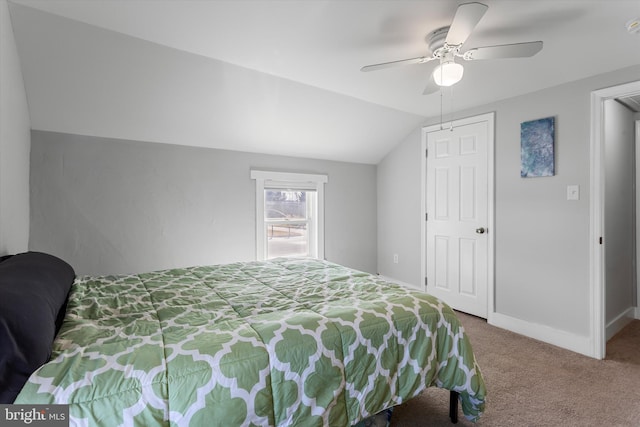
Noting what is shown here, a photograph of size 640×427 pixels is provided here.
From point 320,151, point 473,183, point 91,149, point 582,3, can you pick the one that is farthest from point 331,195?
point 582,3

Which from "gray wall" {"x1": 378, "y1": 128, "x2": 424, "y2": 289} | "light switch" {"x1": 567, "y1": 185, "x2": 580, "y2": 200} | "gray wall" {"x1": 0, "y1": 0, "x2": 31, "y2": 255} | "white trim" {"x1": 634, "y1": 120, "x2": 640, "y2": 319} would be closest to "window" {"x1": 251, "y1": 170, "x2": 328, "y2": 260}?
"gray wall" {"x1": 378, "y1": 128, "x2": 424, "y2": 289}

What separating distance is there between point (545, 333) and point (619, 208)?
1484 millimetres

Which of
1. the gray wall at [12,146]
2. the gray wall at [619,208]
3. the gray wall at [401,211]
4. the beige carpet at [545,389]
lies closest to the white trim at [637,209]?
the gray wall at [619,208]

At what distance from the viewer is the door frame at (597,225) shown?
246 cm

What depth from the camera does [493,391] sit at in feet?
6.65

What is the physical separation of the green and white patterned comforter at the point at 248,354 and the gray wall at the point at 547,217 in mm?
1683

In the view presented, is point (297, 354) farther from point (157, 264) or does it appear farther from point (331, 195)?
point (331, 195)

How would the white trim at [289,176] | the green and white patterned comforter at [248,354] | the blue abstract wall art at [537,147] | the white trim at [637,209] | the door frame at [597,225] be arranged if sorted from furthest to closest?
the white trim at [289,176]
the white trim at [637,209]
the blue abstract wall art at [537,147]
the door frame at [597,225]
the green and white patterned comforter at [248,354]

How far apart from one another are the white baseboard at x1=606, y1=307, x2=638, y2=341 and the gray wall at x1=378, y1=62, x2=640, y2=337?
0.58 meters

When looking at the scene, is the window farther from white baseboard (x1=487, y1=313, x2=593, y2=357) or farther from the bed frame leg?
the bed frame leg

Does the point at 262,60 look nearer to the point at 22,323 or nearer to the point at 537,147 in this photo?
the point at 22,323

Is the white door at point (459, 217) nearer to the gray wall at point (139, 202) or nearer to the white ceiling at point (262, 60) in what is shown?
the white ceiling at point (262, 60)

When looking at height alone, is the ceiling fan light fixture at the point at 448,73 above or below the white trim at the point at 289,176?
above

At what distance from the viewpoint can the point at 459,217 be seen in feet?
11.3
